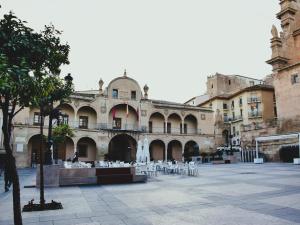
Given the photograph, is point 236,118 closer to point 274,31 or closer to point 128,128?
point 274,31

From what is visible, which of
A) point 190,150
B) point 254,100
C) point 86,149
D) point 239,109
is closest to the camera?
point 86,149

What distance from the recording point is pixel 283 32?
121 ft

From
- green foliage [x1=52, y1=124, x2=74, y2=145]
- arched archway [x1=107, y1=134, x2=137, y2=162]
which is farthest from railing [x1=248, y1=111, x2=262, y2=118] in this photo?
green foliage [x1=52, y1=124, x2=74, y2=145]

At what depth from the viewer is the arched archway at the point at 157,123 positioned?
40250 mm

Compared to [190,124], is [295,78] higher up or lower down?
higher up

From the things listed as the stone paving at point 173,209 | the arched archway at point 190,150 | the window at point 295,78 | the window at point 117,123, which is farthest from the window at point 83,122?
the window at point 295,78

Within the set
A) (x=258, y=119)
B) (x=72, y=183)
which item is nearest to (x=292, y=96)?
(x=258, y=119)

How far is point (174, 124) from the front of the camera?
42.2 metres

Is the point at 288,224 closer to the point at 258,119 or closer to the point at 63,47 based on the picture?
the point at 63,47

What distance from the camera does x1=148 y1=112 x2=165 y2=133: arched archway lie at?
40250mm

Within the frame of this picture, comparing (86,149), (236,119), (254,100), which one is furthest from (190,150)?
(86,149)

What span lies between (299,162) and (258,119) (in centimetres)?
2171

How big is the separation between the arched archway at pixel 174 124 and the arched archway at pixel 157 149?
8.19 feet

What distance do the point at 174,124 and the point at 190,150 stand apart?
16.6 feet
